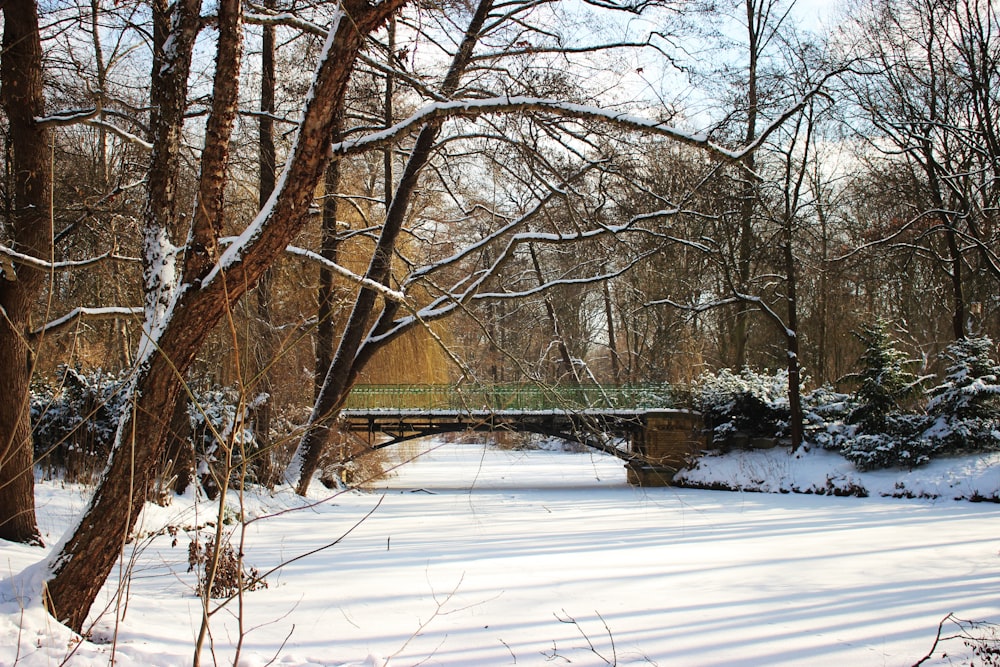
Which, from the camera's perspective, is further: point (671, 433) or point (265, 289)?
point (671, 433)

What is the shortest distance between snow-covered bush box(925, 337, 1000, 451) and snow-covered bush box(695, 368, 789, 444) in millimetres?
3592

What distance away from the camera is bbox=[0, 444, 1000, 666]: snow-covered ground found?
3.65 meters

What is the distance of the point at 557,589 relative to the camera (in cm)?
530

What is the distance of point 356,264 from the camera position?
14.2 m

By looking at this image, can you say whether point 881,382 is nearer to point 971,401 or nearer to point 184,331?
point 971,401

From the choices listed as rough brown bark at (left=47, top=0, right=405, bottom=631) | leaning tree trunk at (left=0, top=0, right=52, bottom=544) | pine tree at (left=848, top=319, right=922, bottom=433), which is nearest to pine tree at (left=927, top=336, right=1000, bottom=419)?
pine tree at (left=848, top=319, right=922, bottom=433)

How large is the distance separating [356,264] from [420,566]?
8.76 meters

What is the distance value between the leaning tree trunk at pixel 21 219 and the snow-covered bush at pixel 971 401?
472 inches

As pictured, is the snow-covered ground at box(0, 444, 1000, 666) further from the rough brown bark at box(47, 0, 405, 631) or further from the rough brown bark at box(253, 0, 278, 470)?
the rough brown bark at box(253, 0, 278, 470)

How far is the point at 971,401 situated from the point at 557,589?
30.9ft

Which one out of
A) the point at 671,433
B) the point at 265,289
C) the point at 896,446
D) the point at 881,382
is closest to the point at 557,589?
the point at 265,289

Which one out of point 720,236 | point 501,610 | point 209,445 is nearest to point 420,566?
point 501,610

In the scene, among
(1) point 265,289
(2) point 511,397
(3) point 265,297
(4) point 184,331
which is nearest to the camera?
(4) point 184,331

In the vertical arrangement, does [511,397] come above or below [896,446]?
above
